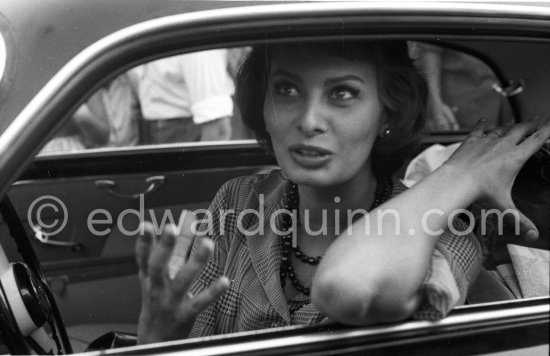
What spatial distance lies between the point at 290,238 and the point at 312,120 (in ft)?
1.25

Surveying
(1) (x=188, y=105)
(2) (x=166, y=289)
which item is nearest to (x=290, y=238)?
(2) (x=166, y=289)

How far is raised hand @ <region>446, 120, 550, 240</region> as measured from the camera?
5.61 feet

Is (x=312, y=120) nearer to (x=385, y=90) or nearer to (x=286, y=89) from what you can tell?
(x=286, y=89)

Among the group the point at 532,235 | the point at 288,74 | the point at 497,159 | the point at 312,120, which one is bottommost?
the point at 532,235

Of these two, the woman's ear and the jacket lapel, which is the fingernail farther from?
the jacket lapel

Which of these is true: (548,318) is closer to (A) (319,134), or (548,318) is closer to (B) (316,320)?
(B) (316,320)

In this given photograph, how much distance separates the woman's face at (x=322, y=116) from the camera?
1712mm

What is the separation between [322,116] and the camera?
171 cm

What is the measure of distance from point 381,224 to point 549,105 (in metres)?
1.14

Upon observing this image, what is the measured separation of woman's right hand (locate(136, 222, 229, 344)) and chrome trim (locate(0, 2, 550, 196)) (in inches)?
11.1

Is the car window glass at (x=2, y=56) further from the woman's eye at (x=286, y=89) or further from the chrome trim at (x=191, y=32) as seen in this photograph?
the woman's eye at (x=286, y=89)

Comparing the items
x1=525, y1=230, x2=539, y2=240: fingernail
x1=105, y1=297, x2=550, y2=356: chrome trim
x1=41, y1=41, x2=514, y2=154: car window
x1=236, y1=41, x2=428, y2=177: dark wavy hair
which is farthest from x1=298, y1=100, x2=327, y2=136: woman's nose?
x1=41, y1=41, x2=514, y2=154: car window

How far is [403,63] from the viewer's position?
1927mm

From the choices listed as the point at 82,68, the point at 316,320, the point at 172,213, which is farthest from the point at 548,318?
the point at 172,213
